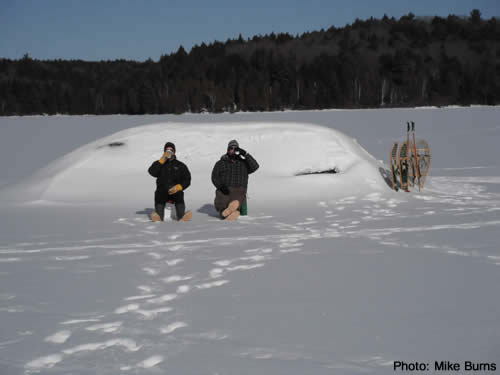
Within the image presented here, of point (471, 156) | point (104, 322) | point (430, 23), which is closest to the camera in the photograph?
point (104, 322)

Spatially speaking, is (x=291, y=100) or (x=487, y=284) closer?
(x=487, y=284)

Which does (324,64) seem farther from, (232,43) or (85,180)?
(85,180)

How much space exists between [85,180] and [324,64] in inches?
3755

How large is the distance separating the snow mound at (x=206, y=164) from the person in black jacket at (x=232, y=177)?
246 centimetres

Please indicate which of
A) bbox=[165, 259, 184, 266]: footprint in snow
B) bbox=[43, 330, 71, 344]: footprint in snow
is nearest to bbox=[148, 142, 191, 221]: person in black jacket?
bbox=[165, 259, 184, 266]: footprint in snow

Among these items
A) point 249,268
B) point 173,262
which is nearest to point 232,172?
point 173,262

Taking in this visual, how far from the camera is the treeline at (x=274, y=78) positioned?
93188 mm

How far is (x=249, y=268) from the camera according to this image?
528cm

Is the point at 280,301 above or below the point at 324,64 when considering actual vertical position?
→ below

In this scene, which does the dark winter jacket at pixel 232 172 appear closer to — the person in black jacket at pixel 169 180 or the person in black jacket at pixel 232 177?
the person in black jacket at pixel 232 177

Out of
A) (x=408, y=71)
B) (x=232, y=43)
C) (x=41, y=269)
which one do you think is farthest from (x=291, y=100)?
(x=41, y=269)

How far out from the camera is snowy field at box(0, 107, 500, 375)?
3.13 meters

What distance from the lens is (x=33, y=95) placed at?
9994cm

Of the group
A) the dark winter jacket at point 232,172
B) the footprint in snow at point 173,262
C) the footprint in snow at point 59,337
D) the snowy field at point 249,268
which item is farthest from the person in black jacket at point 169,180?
the footprint in snow at point 59,337
